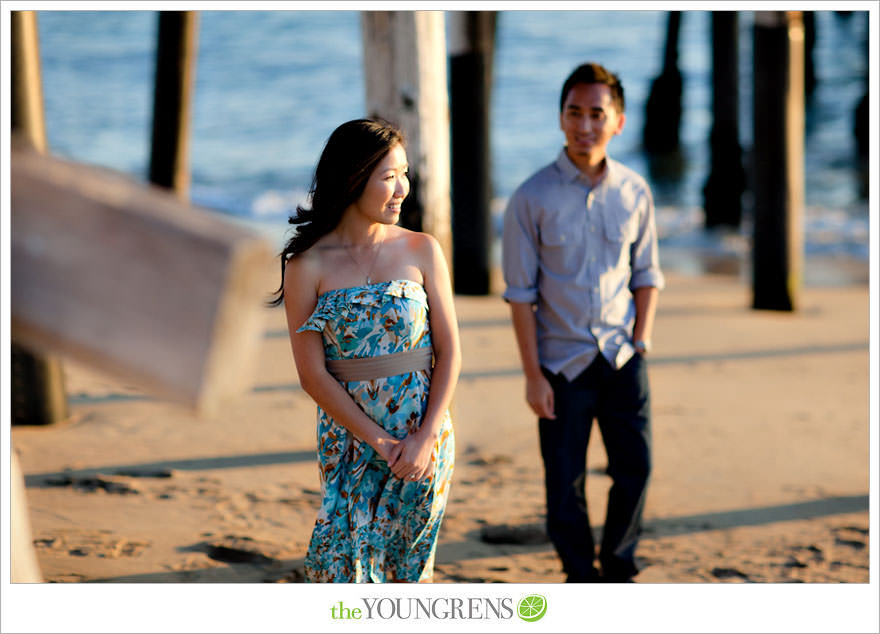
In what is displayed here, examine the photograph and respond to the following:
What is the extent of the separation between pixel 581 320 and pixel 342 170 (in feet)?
3.66

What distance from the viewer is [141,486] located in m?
4.25

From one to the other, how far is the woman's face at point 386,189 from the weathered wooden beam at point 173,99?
5.18 meters

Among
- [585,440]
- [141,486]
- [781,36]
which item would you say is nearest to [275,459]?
[141,486]

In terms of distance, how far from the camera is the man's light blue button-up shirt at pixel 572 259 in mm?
3271

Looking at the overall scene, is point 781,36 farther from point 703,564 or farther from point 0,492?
point 0,492

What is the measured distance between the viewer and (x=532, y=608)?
290 cm

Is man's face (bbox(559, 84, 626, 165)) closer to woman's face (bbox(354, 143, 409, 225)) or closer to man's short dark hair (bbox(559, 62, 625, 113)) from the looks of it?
man's short dark hair (bbox(559, 62, 625, 113))

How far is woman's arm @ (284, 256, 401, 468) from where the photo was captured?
2529mm

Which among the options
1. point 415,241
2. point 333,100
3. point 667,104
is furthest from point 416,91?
point 333,100

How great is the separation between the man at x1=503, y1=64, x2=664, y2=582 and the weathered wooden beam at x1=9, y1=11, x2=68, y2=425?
2229 millimetres

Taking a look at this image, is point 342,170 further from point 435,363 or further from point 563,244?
point 563,244

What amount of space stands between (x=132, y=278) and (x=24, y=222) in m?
0.13

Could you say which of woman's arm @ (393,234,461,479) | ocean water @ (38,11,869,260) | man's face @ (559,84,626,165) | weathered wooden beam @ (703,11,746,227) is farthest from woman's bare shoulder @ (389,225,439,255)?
weathered wooden beam @ (703,11,746,227)

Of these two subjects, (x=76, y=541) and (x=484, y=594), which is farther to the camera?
(x=76, y=541)
